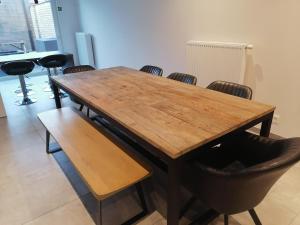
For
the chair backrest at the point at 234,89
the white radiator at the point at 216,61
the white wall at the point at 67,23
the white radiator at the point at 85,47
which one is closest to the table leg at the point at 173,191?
the chair backrest at the point at 234,89

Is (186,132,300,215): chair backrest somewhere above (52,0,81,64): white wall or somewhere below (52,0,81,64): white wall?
below

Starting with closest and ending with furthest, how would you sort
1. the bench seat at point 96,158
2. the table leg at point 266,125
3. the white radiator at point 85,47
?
the bench seat at point 96,158, the table leg at point 266,125, the white radiator at point 85,47

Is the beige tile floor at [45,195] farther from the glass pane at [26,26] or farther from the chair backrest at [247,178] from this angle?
the glass pane at [26,26]

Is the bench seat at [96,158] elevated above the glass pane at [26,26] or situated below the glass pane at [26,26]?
below

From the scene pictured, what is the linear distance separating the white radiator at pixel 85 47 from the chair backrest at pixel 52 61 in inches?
A: 54.1

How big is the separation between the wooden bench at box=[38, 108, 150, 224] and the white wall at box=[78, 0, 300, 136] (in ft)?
6.08

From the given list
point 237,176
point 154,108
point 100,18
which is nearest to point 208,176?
point 237,176

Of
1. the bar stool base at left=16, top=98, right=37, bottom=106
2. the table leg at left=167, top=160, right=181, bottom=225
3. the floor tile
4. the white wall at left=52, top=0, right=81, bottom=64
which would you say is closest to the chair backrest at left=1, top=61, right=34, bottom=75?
the bar stool base at left=16, top=98, right=37, bottom=106

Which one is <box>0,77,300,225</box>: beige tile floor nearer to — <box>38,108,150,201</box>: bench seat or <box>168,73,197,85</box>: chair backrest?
<box>38,108,150,201</box>: bench seat

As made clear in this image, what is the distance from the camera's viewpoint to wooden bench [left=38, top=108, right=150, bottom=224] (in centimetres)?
138

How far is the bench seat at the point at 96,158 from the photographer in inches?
54.2

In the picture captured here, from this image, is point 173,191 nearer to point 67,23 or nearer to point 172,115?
point 172,115

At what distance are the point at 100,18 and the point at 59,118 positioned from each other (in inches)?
138

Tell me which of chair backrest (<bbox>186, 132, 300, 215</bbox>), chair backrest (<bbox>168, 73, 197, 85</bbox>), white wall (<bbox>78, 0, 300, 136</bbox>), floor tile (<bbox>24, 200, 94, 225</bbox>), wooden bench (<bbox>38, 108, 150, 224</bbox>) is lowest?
floor tile (<bbox>24, 200, 94, 225</bbox>)
